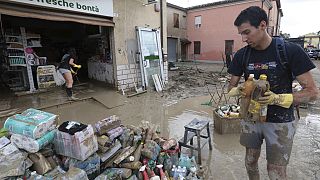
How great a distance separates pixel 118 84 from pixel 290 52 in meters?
6.14

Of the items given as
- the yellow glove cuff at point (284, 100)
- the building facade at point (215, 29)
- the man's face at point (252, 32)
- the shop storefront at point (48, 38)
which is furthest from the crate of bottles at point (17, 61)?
the building facade at point (215, 29)

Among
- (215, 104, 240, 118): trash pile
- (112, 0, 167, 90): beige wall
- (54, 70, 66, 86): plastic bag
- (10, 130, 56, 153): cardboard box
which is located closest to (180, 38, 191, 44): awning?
(112, 0, 167, 90): beige wall

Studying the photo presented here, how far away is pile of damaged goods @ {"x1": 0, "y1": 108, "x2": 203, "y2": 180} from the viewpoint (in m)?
2.30

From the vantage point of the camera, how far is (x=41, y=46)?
792 centimetres

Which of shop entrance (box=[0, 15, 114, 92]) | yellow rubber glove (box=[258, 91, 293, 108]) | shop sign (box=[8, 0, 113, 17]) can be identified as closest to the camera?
yellow rubber glove (box=[258, 91, 293, 108])

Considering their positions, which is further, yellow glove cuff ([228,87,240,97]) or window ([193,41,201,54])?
window ([193,41,201,54])

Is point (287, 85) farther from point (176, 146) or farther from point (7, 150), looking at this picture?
point (7, 150)

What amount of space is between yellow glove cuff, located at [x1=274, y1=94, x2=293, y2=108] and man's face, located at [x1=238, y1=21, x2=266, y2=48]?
1.65 ft

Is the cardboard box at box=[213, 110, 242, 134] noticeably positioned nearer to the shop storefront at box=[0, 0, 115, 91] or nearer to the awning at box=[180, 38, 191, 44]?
the shop storefront at box=[0, 0, 115, 91]

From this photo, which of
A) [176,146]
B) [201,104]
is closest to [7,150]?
[176,146]

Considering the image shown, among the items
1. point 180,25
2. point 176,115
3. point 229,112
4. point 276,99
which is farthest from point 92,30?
point 180,25

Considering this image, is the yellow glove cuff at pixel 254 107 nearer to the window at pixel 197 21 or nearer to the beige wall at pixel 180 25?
the beige wall at pixel 180 25

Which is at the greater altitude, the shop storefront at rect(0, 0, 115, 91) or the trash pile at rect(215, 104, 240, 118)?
the shop storefront at rect(0, 0, 115, 91)

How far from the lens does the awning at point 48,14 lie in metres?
4.65
